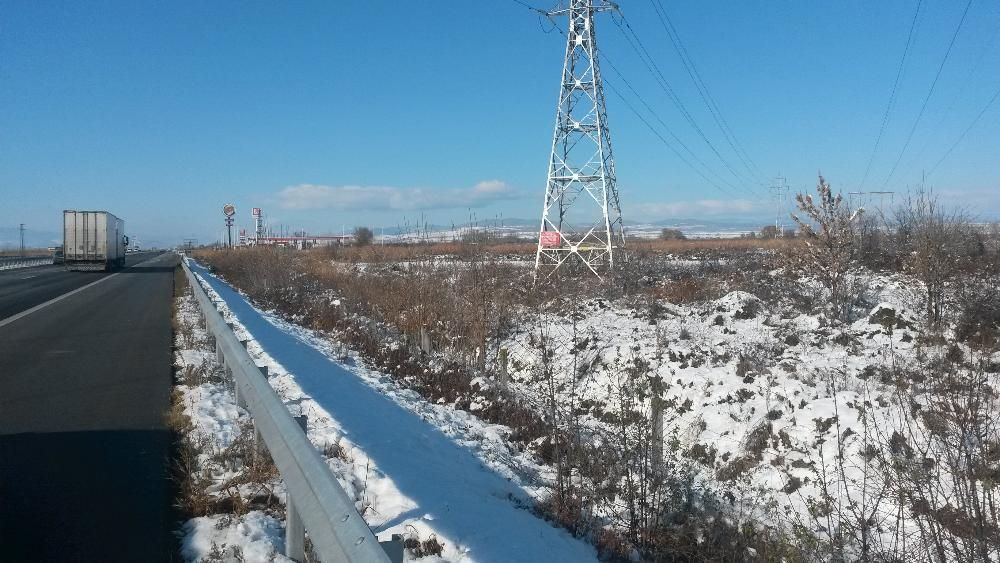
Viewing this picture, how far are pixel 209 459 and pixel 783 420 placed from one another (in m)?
6.96

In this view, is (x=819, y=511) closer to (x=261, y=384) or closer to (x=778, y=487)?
(x=778, y=487)

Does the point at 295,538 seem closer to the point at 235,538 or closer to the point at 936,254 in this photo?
the point at 235,538

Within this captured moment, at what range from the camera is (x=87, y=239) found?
129ft

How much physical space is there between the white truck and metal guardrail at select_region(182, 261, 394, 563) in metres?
40.7

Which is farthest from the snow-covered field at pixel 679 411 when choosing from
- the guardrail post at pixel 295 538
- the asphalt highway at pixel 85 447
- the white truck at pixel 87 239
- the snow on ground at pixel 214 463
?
the white truck at pixel 87 239

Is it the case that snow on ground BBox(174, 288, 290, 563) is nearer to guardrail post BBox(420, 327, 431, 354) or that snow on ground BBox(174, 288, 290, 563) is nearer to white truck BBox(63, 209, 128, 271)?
guardrail post BBox(420, 327, 431, 354)

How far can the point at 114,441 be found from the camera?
5.73 m

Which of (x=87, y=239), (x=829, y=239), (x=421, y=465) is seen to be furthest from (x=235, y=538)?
(x=87, y=239)

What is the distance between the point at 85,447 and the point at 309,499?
3.47 metres

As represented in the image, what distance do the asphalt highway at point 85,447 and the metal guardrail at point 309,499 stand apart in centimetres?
77

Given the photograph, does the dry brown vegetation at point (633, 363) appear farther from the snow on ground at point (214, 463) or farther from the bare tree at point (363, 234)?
the bare tree at point (363, 234)

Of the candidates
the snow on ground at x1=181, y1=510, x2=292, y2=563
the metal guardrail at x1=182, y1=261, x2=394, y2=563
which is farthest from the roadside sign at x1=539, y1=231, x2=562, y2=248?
the snow on ground at x1=181, y1=510, x2=292, y2=563

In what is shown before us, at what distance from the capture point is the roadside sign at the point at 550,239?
2383 cm

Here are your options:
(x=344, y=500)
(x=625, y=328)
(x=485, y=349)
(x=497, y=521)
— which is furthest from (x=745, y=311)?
(x=344, y=500)
